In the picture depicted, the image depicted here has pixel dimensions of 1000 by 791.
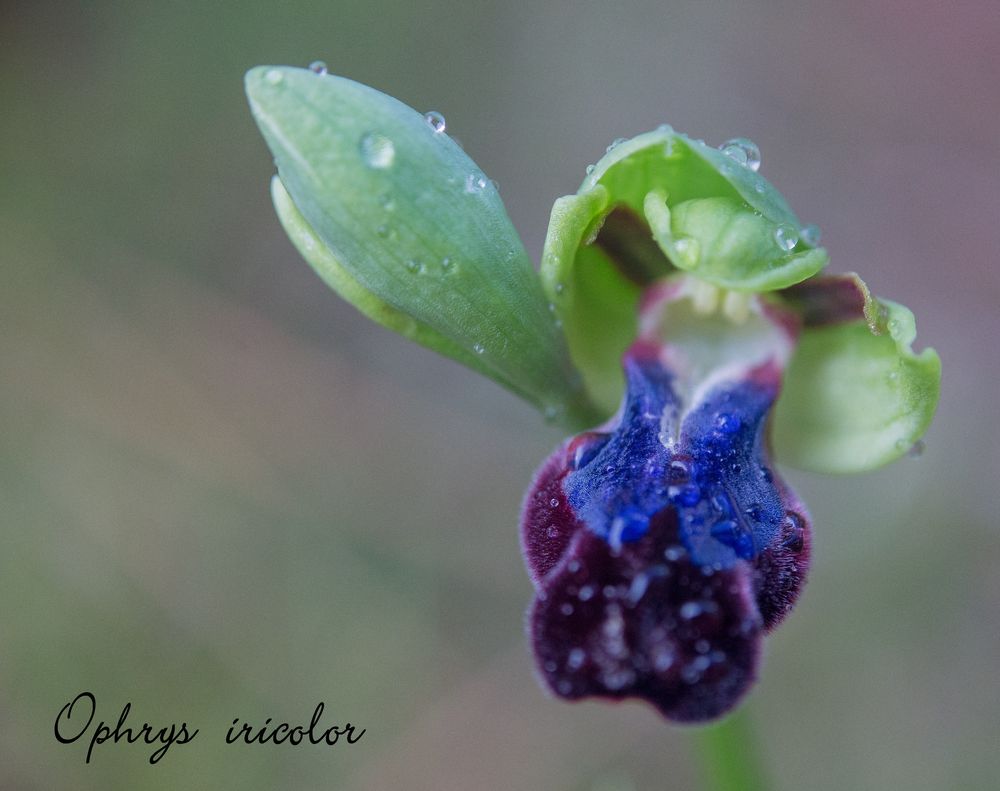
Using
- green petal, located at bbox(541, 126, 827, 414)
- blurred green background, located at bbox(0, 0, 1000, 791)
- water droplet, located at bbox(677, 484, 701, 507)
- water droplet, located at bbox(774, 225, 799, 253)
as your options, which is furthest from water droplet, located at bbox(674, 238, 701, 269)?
blurred green background, located at bbox(0, 0, 1000, 791)

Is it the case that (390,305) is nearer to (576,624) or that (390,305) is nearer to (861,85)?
(576,624)

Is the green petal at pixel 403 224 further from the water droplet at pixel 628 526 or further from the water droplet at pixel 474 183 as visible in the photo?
the water droplet at pixel 628 526

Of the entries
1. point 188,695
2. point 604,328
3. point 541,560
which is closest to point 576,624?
point 541,560

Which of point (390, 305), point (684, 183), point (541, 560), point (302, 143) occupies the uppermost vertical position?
point (302, 143)

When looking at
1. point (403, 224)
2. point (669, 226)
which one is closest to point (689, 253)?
point (669, 226)

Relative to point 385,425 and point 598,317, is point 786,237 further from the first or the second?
point 385,425

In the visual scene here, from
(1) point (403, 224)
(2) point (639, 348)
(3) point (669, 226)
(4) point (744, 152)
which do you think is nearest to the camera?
(1) point (403, 224)
